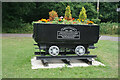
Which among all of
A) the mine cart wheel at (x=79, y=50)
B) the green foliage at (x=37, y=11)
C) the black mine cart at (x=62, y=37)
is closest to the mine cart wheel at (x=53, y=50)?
the black mine cart at (x=62, y=37)

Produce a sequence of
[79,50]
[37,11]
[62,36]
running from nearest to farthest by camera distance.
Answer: [62,36], [79,50], [37,11]

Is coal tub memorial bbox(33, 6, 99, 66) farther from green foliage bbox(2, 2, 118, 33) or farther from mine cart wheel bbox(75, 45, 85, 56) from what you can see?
green foliage bbox(2, 2, 118, 33)

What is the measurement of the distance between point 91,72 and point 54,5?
1940cm

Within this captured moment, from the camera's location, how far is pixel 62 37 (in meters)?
6.04

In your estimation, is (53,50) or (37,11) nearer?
(53,50)

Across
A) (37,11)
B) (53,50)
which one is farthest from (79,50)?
(37,11)

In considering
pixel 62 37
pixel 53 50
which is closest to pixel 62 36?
pixel 62 37

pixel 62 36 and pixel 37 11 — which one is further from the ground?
pixel 37 11

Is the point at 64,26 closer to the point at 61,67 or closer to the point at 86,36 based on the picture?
the point at 86,36

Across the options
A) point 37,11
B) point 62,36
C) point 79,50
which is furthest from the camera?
point 37,11

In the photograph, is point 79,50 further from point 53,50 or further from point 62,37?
point 53,50

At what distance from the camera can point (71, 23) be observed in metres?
6.16

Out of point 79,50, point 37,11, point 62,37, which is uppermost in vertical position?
point 37,11

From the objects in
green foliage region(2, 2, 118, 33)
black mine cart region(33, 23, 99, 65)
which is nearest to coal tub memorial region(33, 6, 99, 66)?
black mine cart region(33, 23, 99, 65)
